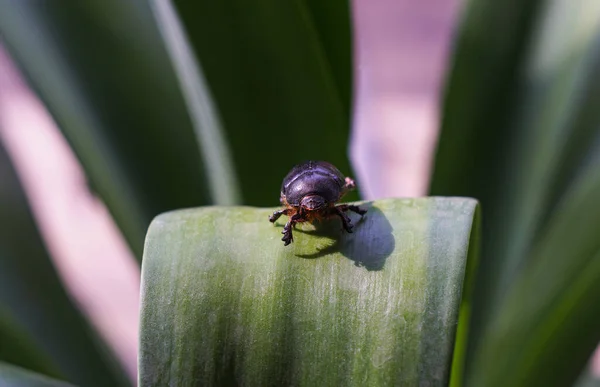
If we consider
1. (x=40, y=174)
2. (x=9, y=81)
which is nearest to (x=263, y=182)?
(x=40, y=174)

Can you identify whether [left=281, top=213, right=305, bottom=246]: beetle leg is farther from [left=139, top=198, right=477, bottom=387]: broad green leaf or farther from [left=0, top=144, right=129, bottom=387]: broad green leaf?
[left=0, top=144, right=129, bottom=387]: broad green leaf

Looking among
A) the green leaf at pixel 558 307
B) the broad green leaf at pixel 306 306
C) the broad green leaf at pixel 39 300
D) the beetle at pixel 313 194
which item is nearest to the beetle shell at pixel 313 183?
the beetle at pixel 313 194

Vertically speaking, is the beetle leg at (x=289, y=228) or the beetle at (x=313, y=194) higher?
the beetle at (x=313, y=194)

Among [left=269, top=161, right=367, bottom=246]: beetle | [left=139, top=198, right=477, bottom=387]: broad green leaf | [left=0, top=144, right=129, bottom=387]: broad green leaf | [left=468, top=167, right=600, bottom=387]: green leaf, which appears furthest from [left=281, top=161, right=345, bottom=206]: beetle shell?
[left=0, top=144, right=129, bottom=387]: broad green leaf

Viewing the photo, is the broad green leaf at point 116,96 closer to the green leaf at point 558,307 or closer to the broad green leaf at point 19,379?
the broad green leaf at point 19,379

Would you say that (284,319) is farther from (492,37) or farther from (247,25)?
(492,37)

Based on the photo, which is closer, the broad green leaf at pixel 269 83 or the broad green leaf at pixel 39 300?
the broad green leaf at pixel 269 83
